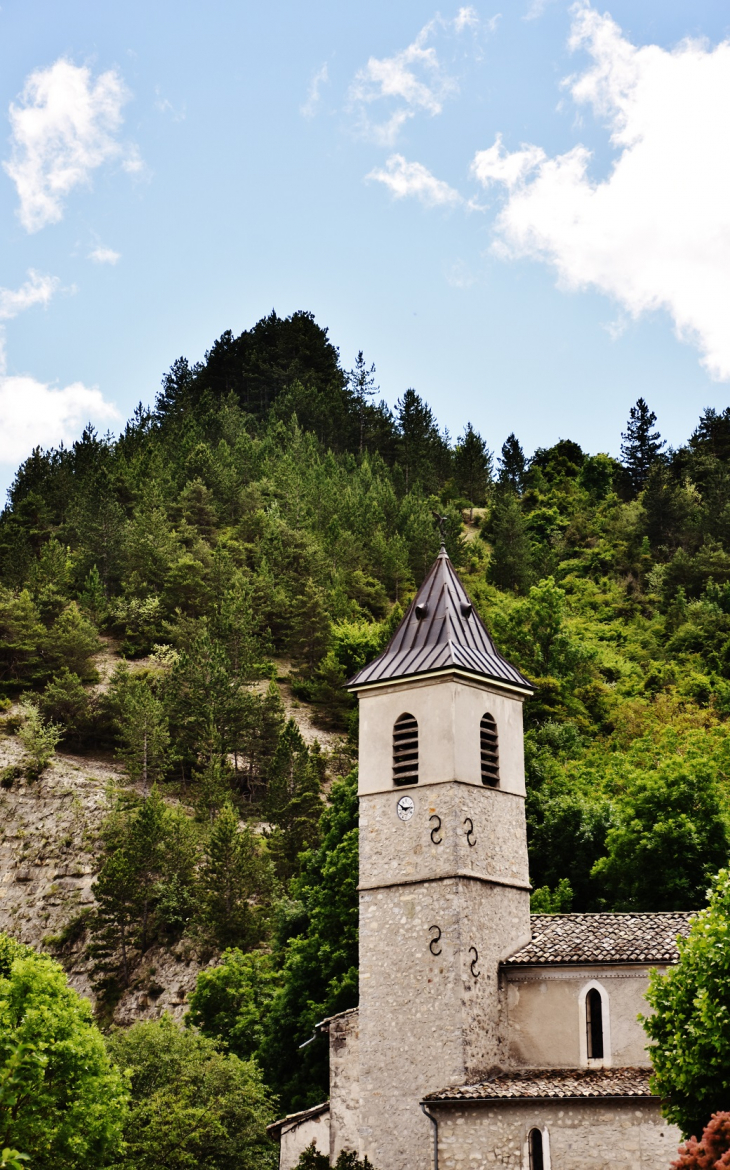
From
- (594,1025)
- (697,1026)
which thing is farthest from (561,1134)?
(697,1026)

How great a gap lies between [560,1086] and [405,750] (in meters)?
8.29

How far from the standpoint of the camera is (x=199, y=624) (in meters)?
73.0

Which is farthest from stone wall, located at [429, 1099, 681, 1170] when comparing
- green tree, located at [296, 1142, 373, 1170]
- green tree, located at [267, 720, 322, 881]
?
green tree, located at [267, 720, 322, 881]

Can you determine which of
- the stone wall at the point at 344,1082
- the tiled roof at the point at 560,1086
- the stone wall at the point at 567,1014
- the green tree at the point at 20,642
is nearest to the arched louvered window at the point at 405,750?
the stone wall at the point at 567,1014

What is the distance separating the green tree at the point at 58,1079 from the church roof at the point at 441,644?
32.8 feet

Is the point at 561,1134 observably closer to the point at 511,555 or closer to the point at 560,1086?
the point at 560,1086

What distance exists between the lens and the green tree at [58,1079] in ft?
85.4

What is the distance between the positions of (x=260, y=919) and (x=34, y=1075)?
26300 mm

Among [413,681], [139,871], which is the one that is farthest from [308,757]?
[413,681]

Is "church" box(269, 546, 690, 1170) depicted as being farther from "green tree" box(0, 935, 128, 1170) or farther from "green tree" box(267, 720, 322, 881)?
"green tree" box(267, 720, 322, 881)

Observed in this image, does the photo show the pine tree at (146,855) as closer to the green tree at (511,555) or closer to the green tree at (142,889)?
the green tree at (142,889)

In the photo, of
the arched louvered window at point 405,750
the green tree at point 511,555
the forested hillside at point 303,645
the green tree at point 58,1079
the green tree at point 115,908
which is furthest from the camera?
the green tree at point 511,555

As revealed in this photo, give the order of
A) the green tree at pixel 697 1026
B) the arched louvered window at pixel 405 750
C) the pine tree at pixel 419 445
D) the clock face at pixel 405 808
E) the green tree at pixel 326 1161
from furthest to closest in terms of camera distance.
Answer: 1. the pine tree at pixel 419 445
2. the arched louvered window at pixel 405 750
3. the clock face at pixel 405 808
4. the green tree at pixel 326 1161
5. the green tree at pixel 697 1026

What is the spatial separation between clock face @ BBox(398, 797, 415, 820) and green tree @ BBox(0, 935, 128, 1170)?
8360 millimetres
